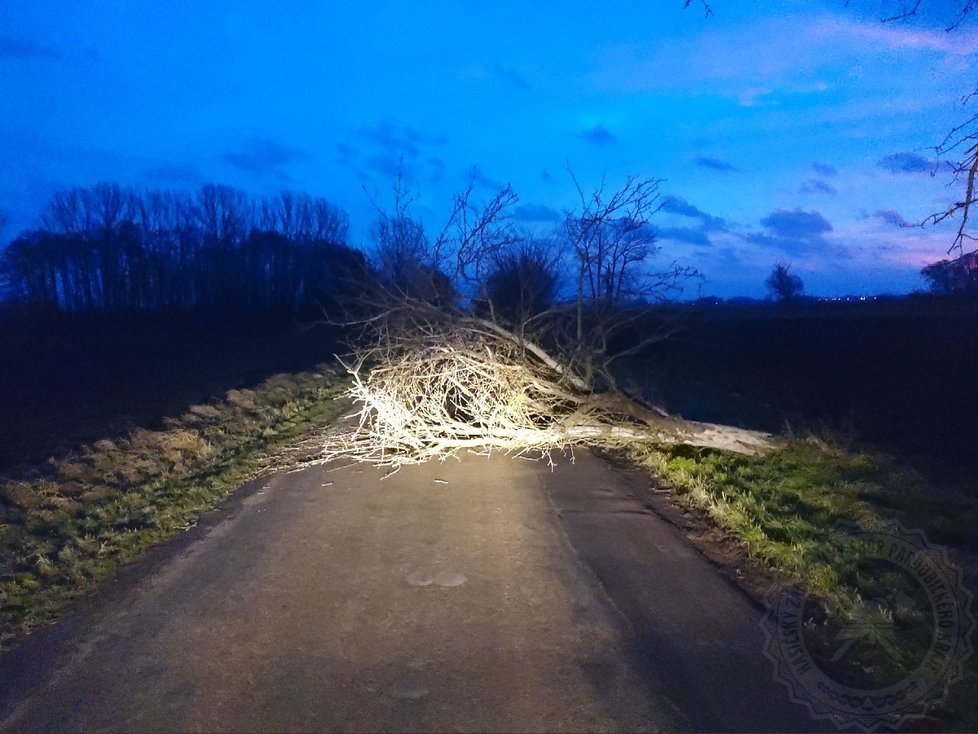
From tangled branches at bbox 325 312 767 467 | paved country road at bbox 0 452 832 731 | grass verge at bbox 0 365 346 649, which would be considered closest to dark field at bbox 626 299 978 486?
tangled branches at bbox 325 312 767 467

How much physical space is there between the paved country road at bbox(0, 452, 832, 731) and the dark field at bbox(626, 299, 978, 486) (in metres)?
5.73

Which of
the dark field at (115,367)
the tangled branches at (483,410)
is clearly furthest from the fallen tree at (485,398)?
the dark field at (115,367)

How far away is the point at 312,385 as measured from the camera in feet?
63.9

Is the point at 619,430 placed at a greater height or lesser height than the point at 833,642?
greater

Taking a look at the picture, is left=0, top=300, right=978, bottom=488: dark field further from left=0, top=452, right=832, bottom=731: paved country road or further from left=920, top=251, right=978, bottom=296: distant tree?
left=0, top=452, right=832, bottom=731: paved country road

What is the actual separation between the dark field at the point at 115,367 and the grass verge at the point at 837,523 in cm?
918

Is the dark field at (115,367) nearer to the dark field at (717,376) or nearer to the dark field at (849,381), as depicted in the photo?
the dark field at (717,376)

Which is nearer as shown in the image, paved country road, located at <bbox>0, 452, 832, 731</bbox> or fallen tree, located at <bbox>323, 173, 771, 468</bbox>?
paved country road, located at <bbox>0, 452, 832, 731</bbox>

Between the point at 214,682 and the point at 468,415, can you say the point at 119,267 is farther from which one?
the point at 214,682

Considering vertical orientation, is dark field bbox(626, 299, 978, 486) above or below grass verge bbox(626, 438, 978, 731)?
above

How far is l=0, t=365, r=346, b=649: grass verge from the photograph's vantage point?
6262mm

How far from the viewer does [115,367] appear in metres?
25.0

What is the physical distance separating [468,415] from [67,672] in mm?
6690

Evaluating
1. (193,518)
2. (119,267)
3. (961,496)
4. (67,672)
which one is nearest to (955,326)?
(961,496)
